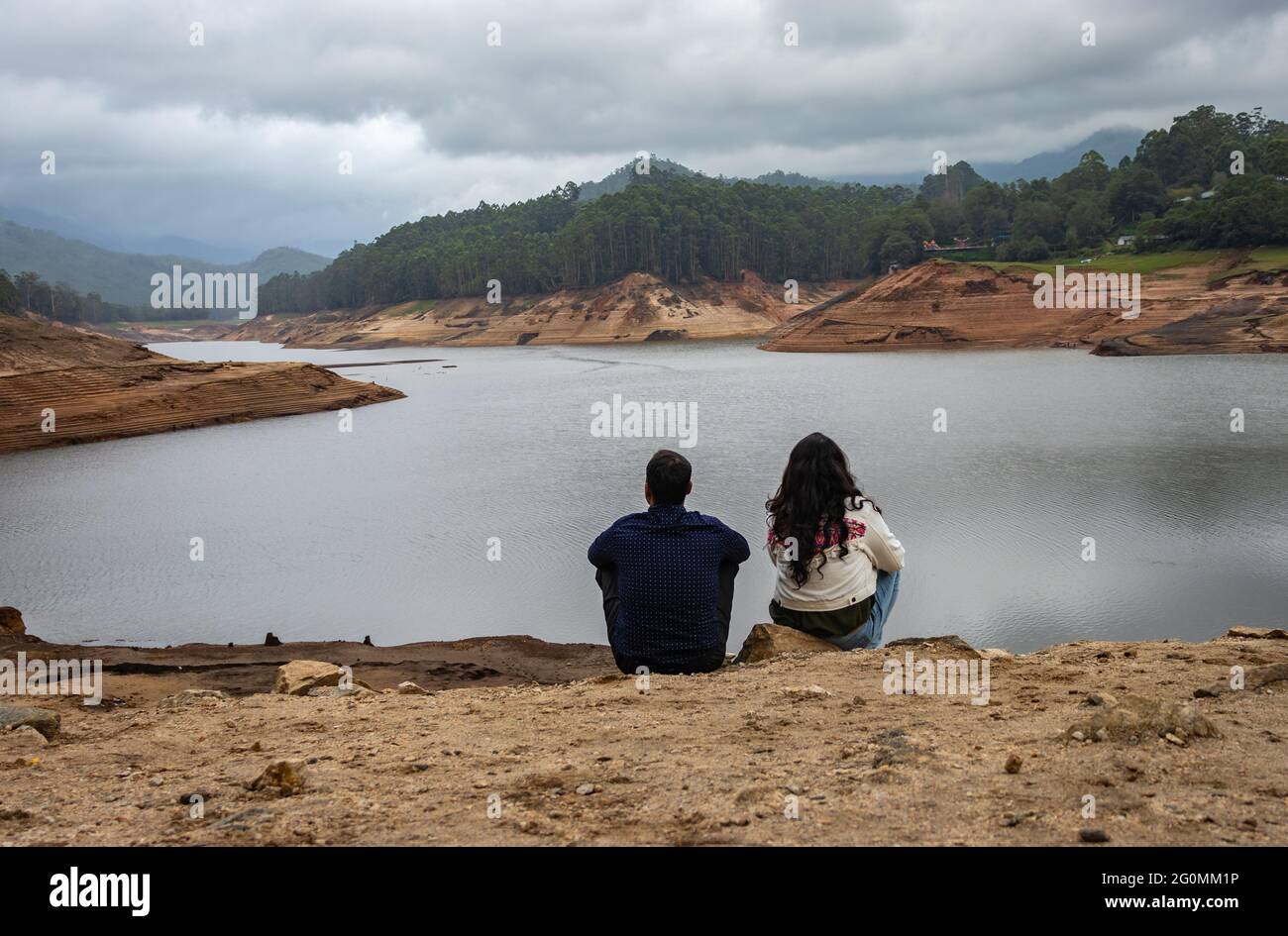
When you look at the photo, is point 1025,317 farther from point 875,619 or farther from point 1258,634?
point 875,619

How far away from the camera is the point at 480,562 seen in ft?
51.0

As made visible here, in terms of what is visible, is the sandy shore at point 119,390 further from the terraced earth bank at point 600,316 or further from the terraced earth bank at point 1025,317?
the terraced earth bank at point 600,316

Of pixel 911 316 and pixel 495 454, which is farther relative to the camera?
pixel 911 316

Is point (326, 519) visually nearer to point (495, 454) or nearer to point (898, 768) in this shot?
point (495, 454)

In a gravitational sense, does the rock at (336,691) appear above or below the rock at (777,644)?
below

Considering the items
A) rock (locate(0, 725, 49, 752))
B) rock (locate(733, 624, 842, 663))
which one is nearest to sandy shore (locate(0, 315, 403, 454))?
rock (locate(0, 725, 49, 752))

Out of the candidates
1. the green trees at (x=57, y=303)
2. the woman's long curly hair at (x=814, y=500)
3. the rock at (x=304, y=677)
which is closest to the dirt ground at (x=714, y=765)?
the woman's long curly hair at (x=814, y=500)

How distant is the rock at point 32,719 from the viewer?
575 cm

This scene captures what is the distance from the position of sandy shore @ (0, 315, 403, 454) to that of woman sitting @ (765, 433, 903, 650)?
35.3m

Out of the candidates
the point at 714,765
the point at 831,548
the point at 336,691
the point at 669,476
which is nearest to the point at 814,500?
the point at 831,548

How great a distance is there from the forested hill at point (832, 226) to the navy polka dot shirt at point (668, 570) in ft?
225

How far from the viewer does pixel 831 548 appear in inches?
249
